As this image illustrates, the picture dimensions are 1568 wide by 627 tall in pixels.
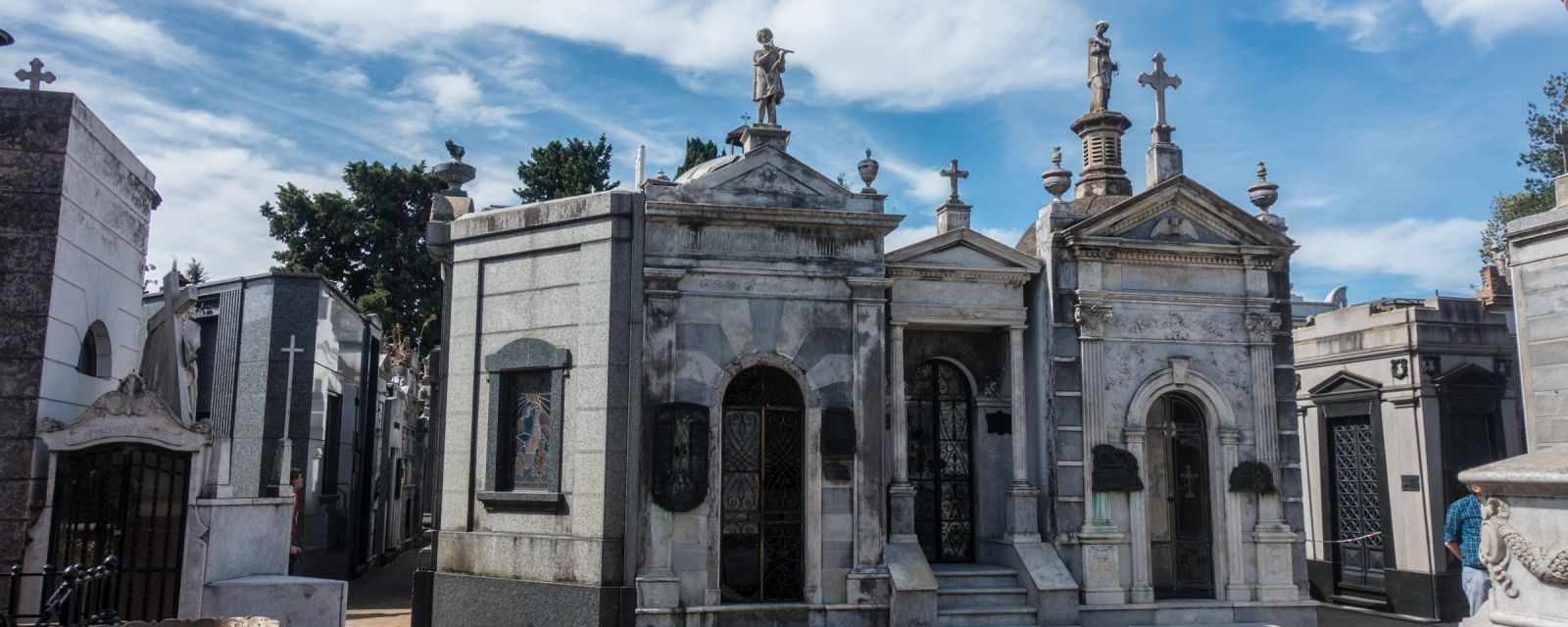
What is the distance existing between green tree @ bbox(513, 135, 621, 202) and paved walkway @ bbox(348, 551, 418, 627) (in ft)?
50.5

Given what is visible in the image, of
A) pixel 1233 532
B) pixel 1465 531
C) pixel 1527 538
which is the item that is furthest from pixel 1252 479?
pixel 1527 538

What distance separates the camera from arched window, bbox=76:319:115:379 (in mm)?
10719

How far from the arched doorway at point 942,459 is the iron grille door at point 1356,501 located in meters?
7.01

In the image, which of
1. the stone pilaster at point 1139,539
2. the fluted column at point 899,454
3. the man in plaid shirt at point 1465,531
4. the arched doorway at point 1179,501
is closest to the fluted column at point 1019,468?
the stone pilaster at point 1139,539

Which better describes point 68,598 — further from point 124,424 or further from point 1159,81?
point 1159,81

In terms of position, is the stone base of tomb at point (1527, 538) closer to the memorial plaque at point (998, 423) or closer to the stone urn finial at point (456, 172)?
the memorial plaque at point (998, 423)

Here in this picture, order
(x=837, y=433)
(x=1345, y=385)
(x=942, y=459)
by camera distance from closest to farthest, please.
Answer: (x=837, y=433)
(x=942, y=459)
(x=1345, y=385)

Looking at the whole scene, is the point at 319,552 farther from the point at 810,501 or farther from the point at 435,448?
the point at 810,501

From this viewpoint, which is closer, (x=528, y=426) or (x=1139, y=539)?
(x=528, y=426)

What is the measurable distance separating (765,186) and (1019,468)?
452 cm

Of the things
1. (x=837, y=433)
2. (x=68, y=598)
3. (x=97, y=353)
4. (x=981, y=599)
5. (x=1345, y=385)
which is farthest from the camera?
(x=1345, y=385)

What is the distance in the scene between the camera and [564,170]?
1369 inches

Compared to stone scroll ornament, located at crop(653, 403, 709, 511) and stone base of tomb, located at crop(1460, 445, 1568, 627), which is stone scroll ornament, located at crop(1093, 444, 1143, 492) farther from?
stone base of tomb, located at crop(1460, 445, 1568, 627)

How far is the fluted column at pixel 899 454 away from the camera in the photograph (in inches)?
482
